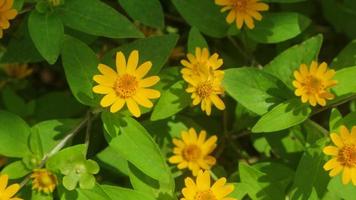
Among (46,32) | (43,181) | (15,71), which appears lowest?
(15,71)

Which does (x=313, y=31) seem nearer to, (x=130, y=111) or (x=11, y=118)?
(x=130, y=111)

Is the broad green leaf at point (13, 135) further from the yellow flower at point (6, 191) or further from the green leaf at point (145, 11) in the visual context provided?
the green leaf at point (145, 11)

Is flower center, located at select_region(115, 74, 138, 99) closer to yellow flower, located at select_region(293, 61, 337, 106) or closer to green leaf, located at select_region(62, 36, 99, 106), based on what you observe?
green leaf, located at select_region(62, 36, 99, 106)

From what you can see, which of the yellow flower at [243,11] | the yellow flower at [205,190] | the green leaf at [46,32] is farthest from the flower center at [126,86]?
the yellow flower at [243,11]

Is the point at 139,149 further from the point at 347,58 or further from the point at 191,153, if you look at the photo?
the point at 347,58

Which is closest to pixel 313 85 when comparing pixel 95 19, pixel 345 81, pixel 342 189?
pixel 345 81

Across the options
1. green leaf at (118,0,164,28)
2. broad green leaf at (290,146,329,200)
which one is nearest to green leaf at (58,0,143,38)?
green leaf at (118,0,164,28)
